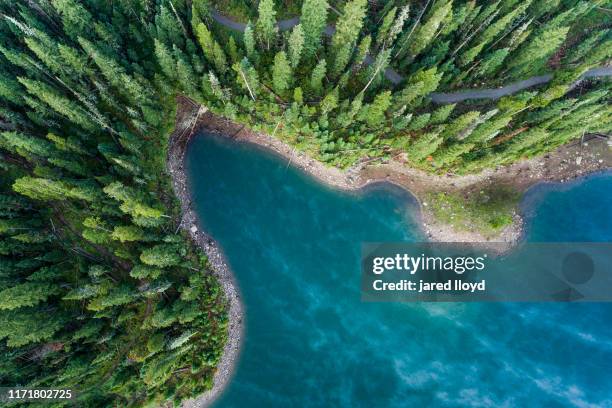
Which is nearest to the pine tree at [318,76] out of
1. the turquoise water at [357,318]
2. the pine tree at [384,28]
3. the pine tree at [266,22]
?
the pine tree at [266,22]

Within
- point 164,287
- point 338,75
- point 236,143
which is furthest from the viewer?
point 236,143

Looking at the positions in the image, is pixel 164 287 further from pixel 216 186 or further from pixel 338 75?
pixel 338 75

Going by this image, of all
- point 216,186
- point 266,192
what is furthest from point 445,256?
point 216,186

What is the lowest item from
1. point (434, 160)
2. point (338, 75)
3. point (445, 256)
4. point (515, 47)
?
point (445, 256)

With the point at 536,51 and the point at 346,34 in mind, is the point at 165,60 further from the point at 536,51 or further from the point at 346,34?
the point at 536,51

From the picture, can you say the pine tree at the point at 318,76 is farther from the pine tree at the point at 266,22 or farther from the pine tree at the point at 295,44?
the pine tree at the point at 266,22

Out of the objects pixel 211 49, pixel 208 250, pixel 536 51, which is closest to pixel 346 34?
pixel 211 49

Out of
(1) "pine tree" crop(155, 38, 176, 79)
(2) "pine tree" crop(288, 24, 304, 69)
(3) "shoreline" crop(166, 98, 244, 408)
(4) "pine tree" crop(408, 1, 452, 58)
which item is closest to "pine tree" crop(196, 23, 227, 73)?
(1) "pine tree" crop(155, 38, 176, 79)
